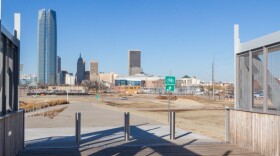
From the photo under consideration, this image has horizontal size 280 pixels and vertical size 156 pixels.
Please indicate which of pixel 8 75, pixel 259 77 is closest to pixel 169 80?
pixel 259 77

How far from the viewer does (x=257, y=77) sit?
1184cm

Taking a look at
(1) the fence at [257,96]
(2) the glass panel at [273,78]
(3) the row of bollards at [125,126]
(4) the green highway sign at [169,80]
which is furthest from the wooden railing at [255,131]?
(4) the green highway sign at [169,80]

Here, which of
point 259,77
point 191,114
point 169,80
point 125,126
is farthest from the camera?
point 191,114

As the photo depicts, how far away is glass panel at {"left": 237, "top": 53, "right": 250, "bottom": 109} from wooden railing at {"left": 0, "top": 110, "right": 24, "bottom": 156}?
6.35m

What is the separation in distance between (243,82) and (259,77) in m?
1.27

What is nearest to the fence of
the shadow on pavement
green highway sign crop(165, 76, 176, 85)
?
the shadow on pavement

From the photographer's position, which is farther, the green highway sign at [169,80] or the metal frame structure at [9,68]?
the green highway sign at [169,80]

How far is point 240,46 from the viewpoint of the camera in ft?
42.6

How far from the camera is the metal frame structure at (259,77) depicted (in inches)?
420

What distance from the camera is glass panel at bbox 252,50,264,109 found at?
11562 mm

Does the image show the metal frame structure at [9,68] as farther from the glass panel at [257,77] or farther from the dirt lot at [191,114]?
the dirt lot at [191,114]

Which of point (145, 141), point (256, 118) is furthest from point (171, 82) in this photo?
point (256, 118)

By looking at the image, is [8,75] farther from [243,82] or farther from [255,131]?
[243,82]

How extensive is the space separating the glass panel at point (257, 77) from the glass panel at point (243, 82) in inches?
16.6
